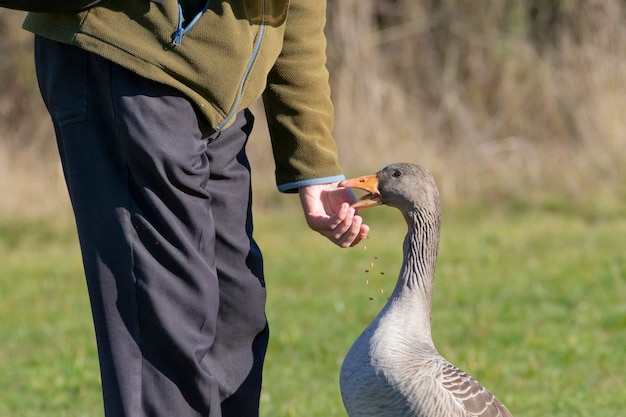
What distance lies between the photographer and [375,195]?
3.66 metres

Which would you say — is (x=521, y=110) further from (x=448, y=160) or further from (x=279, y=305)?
(x=279, y=305)

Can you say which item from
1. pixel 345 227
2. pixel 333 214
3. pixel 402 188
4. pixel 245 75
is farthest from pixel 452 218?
pixel 245 75

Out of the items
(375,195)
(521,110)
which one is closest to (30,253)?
(521,110)

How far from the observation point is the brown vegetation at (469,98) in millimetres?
10609

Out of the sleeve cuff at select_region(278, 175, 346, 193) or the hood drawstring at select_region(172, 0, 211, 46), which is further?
the sleeve cuff at select_region(278, 175, 346, 193)

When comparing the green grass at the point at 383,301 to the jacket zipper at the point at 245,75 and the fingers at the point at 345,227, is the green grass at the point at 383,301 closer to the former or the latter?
the fingers at the point at 345,227

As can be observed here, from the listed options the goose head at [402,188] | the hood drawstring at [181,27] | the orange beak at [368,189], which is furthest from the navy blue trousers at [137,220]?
the goose head at [402,188]

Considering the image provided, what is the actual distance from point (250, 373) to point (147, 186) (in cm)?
81

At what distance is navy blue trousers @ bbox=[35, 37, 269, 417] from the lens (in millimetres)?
2682

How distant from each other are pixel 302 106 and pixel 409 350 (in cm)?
86

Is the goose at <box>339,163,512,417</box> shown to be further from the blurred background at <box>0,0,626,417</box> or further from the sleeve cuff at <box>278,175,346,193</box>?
the blurred background at <box>0,0,626,417</box>

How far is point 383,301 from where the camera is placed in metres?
7.76

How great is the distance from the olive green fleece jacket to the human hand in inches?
14.7

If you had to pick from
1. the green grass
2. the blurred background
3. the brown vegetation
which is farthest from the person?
the brown vegetation
